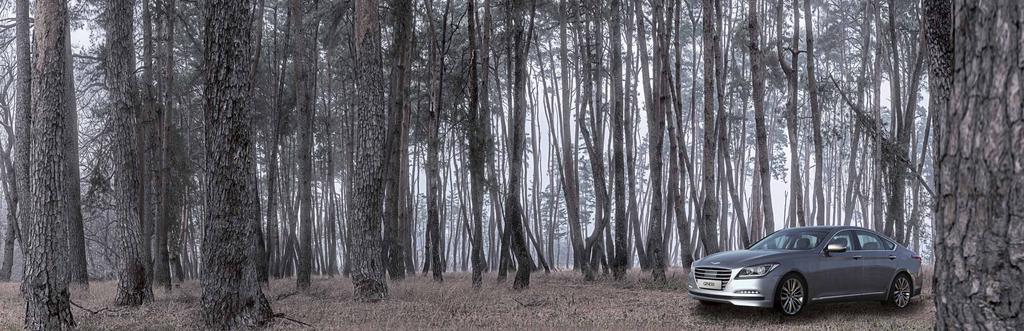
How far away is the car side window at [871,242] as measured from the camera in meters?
12.1

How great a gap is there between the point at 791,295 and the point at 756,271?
27.4 inches

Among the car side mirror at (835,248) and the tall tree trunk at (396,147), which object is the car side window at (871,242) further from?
the tall tree trunk at (396,147)

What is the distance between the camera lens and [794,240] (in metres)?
12.0

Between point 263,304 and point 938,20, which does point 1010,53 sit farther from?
point 263,304

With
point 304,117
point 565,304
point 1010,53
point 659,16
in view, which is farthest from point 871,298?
point 304,117

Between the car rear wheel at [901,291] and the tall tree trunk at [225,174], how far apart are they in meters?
10.1

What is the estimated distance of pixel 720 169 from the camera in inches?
1139

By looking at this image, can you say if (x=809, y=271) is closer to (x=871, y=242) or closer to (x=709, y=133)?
(x=871, y=242)

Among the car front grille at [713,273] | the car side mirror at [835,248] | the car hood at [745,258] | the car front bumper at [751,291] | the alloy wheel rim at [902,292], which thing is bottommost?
the alloy wheel rim at [902,292]

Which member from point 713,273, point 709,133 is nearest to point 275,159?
point 709,133

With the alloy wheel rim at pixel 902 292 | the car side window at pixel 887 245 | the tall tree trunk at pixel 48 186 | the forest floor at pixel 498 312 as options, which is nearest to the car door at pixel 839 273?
the forest floor at pixel 498 312

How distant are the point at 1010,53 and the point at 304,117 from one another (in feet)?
48.1

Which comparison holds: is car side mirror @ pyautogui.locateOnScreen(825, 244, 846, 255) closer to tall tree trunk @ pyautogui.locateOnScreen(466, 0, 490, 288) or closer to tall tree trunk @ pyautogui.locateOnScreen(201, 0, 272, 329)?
tall tree trunk @ pyautogui.locateOnScreen(466, 0, 490, 288)

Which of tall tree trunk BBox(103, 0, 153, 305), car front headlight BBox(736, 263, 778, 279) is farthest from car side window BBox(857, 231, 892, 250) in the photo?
tall tree trunk BBox(103, 0, 153, 305)
